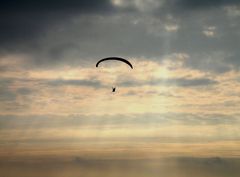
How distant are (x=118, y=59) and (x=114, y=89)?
7507 millimetres

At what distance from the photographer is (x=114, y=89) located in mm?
75375

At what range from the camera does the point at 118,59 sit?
74500 millimetres

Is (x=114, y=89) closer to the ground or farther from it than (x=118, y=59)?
closer to the ground
